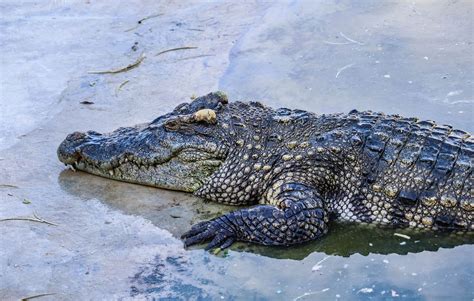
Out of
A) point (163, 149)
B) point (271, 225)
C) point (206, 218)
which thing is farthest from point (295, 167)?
point (163, 149)

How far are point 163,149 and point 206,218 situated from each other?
2.06 ft

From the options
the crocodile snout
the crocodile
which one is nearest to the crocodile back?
the crocodile

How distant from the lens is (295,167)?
5.01 meters

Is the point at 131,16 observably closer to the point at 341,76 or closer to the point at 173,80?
the point at 173,80

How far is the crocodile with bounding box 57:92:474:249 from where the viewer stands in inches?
186

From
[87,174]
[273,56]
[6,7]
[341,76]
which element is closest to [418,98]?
[341,76]

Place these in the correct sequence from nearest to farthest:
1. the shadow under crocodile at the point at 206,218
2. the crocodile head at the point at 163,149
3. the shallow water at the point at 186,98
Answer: the shallow water at the point at 186,98 < the shadow under crocodile at the point at 206,218 < the crocodile head at the point at 163,149

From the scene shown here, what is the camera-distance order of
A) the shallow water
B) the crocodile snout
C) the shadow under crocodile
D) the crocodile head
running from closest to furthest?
the shallow water → the shadow under crocodile → the crocodile head → the crocodile snout

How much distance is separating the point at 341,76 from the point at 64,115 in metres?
2.43

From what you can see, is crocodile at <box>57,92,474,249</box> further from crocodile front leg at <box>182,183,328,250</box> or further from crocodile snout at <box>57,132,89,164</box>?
crocodile snout at <box>57,132,89,164</box>

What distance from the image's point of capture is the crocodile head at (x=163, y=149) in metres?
5.32

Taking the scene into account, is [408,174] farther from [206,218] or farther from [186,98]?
[186,98]

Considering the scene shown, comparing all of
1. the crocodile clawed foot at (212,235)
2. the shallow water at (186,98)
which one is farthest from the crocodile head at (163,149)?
the crocodile clawed foot at (212,235)

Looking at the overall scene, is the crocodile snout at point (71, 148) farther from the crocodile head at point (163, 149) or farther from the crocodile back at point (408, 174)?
the crocodile back at point (408, 174)
